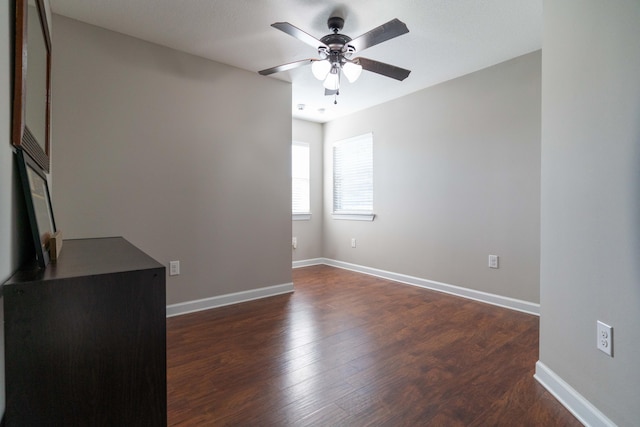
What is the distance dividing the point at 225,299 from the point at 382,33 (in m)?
2.63

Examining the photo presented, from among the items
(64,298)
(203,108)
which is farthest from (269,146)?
(64,298)

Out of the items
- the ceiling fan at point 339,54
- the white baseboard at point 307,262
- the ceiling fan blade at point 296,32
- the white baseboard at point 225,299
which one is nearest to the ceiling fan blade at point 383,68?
the ceiling fan at point 339,54

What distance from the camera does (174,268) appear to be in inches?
108

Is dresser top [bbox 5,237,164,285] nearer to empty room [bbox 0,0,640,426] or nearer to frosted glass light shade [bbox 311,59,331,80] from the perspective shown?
empty room [bbox 0,0,640,426]

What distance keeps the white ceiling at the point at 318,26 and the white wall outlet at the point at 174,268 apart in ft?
6.27

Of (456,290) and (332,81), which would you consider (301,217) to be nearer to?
(456,290)

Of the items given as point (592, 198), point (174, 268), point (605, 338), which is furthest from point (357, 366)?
point (174, 268)

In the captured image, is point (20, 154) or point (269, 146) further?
point (269, 146)

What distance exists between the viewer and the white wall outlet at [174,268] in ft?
8.93

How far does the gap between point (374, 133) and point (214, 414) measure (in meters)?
3.74

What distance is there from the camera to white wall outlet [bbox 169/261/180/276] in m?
2.72

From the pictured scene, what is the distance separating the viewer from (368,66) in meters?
2.29

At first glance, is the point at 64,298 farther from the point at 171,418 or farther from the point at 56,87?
the point at 56,87

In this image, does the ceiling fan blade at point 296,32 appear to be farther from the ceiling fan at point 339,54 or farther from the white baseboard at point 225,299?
the white baseboard at point 225,299
